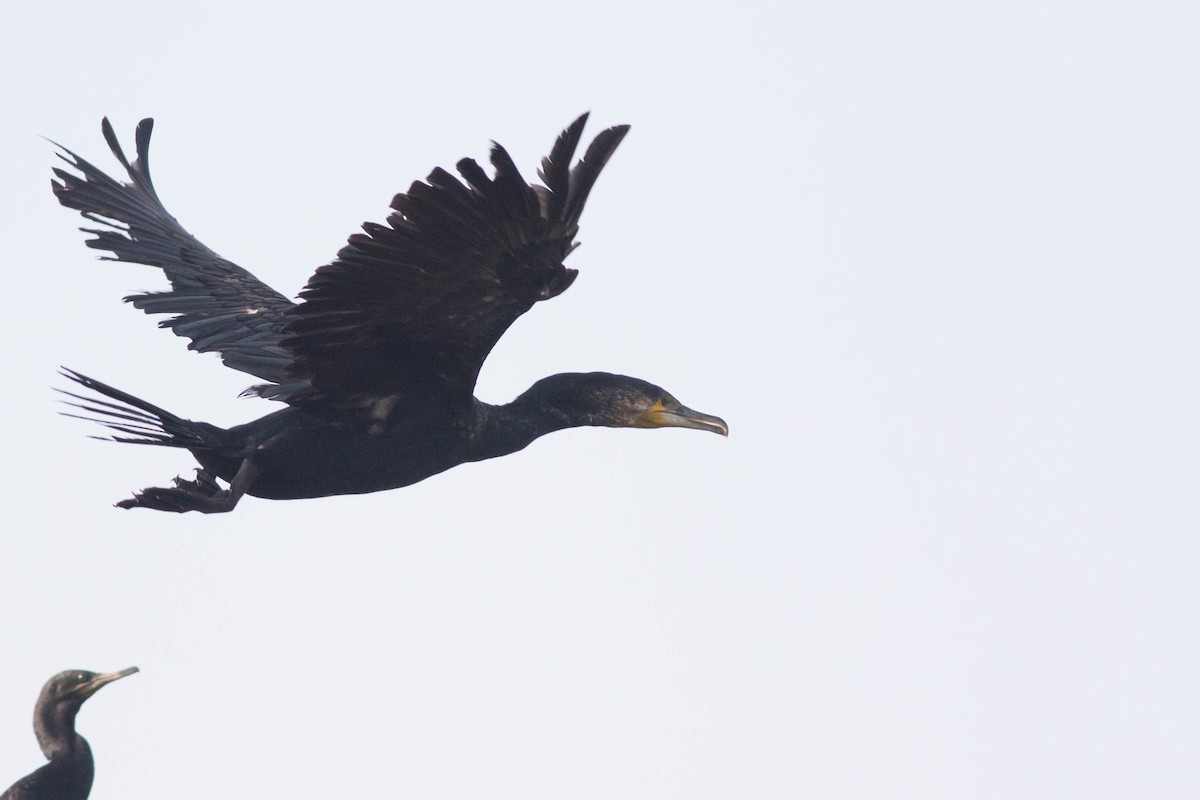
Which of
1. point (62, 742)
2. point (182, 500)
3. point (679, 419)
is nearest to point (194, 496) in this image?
point (182, 500)

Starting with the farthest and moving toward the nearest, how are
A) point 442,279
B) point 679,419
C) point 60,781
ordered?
point 60,781 → point 679,419 → point 442,279

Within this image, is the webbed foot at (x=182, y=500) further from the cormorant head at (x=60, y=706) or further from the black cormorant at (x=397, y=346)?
the cormorant head at (x=60, y=706)

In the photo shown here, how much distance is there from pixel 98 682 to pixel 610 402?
359cm

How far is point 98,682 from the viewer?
36.0 feet

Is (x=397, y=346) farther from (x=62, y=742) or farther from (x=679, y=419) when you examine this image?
(x=62, y=742)

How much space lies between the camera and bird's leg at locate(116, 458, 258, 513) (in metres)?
8.55

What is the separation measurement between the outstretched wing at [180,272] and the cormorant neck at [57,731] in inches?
90.5

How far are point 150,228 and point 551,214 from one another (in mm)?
4210

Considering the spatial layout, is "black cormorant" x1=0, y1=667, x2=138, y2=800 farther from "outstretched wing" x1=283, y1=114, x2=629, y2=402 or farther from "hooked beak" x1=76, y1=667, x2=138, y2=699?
→ "outstretched wing" x1=283, y1=114, x2=629, y2=402

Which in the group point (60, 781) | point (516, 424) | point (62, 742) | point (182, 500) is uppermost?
point (516, 424)

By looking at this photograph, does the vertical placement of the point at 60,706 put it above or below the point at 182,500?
below

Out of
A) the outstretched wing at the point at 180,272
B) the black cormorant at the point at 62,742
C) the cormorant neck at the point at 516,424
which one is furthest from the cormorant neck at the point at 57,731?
the cormorant neck at the point at 516,424

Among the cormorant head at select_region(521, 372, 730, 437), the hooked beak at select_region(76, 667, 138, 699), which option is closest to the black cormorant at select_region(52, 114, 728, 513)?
the cormorant head at select_region(521, 372, 730, 437)

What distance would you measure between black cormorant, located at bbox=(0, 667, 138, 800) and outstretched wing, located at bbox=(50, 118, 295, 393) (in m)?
2.15
